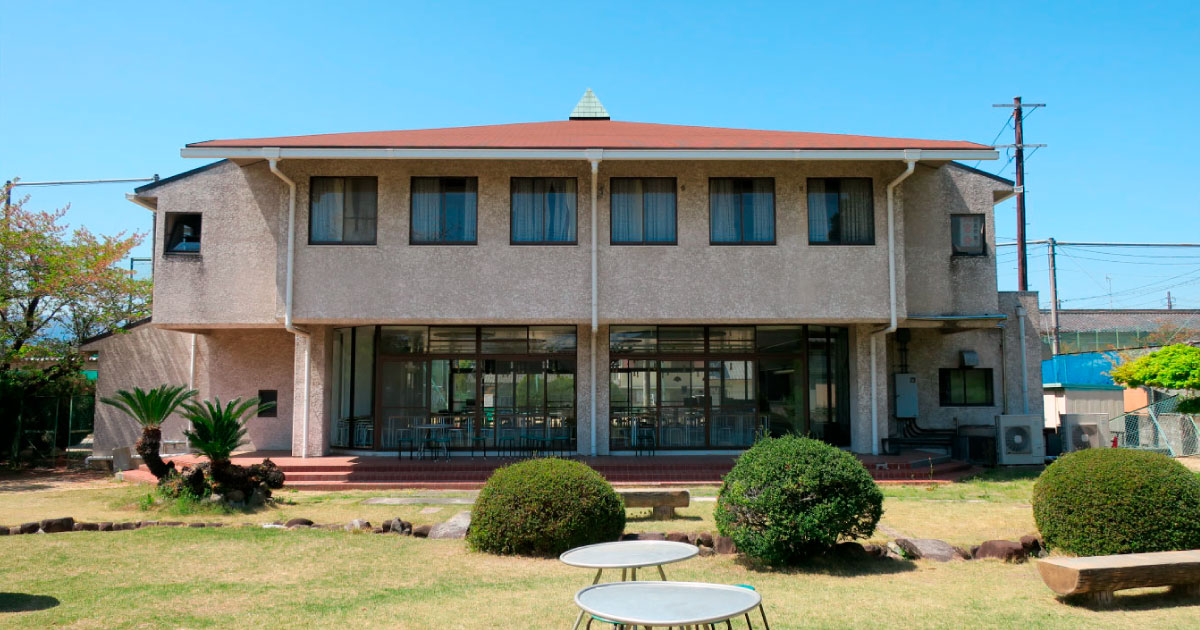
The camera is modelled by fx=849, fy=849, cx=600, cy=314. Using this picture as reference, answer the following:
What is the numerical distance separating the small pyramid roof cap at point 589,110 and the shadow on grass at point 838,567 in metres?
15.8

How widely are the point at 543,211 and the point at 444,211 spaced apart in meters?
1.91

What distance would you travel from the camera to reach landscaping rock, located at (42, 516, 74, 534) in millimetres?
10477

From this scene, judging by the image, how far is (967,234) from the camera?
18500mm

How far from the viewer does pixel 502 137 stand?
17672 millimetres

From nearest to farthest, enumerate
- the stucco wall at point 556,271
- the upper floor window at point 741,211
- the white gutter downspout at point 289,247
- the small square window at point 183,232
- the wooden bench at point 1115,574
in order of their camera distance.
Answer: the wooden bench at point 1115,574, the white gutter downspout at point 289,247, the stucco wall at point 556,271, the upper floor window at point 741,211, the small square window at point 183,232

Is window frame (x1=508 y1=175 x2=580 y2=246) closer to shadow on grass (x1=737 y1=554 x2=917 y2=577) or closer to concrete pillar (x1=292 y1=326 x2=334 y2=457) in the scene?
concrete pillar (x1=292 y1=326 x2=334 y2=457)

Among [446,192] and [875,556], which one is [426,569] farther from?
[446,192]

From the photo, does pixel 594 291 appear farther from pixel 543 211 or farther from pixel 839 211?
pixel 839 211

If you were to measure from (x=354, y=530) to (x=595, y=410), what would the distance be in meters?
7.08

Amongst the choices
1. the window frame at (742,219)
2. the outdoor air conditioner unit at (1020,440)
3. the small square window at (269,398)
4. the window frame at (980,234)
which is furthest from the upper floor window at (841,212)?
the small square window at (269,398)

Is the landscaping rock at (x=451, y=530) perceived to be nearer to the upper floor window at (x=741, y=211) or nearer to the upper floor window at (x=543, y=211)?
the upper floor window at (x=543, y=211)

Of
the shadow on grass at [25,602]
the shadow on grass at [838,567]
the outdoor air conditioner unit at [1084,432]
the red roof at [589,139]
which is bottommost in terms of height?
the shadow on grass at [838,567]

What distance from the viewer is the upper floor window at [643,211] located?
16.4m

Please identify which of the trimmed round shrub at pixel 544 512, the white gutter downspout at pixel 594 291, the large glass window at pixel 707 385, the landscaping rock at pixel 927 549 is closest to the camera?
the landscaping rock at pixel 927 549
